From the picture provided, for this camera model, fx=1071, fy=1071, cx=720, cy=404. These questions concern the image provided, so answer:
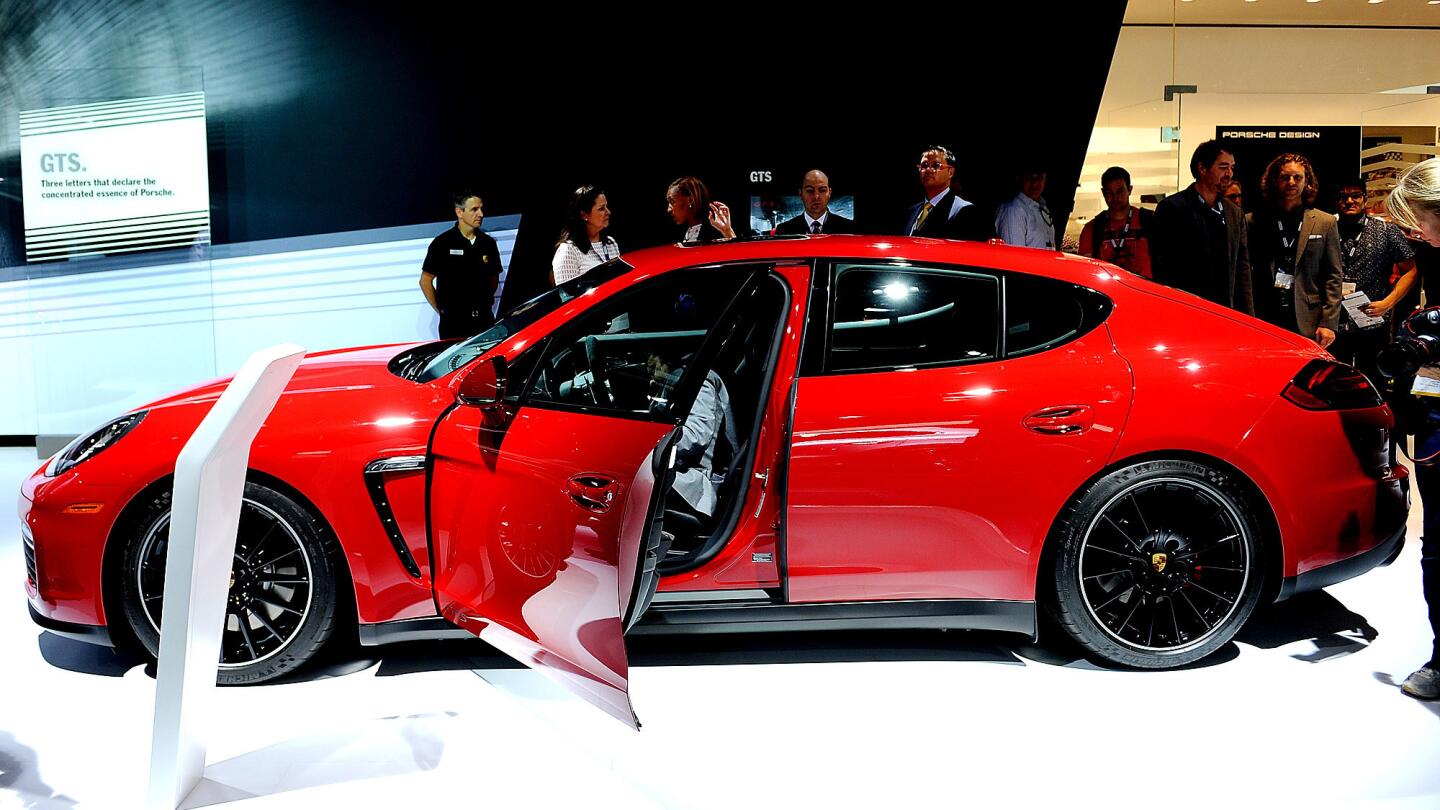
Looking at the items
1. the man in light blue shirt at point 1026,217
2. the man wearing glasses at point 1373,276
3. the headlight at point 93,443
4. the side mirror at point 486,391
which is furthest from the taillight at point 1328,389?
the man wearing glasses at point 1373,276

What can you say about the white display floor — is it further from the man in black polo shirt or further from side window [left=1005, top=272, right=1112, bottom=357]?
the man in black polo shirt

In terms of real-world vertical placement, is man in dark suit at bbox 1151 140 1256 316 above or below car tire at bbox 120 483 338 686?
above

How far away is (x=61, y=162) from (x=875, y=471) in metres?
6.46

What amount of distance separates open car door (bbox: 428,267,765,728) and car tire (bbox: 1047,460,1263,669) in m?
1.18

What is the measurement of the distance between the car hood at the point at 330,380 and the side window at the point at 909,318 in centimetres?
124

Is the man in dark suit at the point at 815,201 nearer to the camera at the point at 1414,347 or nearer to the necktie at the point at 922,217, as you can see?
the necktie at the point at 922,217

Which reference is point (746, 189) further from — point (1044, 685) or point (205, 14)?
point (1044, 685)

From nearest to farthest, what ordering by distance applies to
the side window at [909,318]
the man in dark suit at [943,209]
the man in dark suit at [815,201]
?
the side window at [909,318], the man in dark suit at [943,209], the man in dark suit at [815,201]

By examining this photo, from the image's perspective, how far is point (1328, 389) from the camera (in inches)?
121

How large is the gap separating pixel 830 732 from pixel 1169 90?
655cm

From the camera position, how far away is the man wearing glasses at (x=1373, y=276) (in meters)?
6.55

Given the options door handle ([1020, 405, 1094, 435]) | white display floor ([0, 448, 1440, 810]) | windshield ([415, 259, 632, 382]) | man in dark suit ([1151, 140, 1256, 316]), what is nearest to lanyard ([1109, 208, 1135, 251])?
man in dark suit ([1151, 140, 1256, 316])

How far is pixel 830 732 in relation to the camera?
2.78 meters

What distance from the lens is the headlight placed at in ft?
9.93
